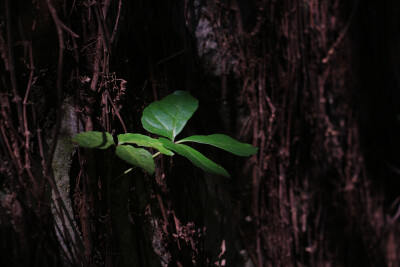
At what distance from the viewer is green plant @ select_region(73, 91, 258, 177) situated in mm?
739

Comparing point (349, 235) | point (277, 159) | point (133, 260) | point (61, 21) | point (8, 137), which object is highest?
point (61, 21)

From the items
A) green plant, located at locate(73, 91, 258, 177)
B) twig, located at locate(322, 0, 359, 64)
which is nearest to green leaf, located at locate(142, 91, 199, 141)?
green plant, located at locate(73, 91, 258, 177)

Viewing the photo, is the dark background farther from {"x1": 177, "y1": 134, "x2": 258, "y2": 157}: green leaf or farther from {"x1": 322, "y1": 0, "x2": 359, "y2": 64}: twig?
{"x1": 177, "y1": 134, "x2": 258, "y2": 157}: green leaf

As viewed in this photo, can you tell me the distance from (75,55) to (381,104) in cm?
182

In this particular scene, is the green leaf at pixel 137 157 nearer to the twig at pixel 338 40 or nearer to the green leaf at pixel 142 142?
the green leaf at pixel 142 142

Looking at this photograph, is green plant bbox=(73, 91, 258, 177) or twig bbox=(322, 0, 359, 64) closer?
green plant bbox=(73, 91, 258, 177)

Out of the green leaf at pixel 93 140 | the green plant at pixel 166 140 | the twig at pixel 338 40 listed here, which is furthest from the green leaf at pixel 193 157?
the twig at pixel 338 40

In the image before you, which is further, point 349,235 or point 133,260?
point 349,235

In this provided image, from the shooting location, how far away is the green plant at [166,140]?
0.74 m

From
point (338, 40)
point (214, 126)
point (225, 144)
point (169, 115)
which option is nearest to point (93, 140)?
point (169, 115)

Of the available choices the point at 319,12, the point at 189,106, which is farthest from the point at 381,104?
the point at 189,106

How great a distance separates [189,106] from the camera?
0.95 metres

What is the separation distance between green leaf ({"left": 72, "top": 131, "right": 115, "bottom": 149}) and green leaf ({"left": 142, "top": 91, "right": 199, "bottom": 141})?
126mm

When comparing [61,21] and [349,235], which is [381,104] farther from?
[61,21]
